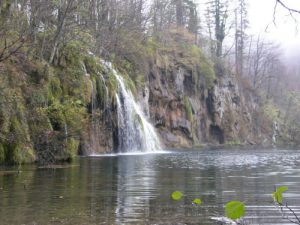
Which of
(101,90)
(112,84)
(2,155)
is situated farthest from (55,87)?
(2,155)

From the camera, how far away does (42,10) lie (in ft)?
87.6

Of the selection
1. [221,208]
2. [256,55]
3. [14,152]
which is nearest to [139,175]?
[14,152]

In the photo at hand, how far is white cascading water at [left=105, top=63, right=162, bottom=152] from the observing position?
33281 mm

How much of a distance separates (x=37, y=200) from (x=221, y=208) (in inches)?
139

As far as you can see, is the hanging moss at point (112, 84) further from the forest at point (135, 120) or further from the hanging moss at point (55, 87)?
the hanging moss at point (55, 87)

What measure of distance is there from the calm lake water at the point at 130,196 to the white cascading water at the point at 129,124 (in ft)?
53.2

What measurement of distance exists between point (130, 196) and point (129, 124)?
22.9 meters

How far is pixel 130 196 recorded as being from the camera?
430 inches

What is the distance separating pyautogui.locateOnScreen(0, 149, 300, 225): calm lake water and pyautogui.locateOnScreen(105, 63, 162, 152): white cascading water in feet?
53.2

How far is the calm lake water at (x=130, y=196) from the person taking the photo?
820cm

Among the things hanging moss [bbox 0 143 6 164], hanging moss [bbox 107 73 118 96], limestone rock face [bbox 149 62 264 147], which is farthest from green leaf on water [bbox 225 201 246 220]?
limestone rock face [bbox 149 62 264 147]

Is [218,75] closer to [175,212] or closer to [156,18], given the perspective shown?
[156,18]

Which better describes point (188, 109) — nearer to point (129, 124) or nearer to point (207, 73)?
point (207, 73)

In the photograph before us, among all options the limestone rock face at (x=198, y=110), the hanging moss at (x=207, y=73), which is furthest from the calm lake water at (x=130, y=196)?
the hanging moss at (x=207, y=73)
